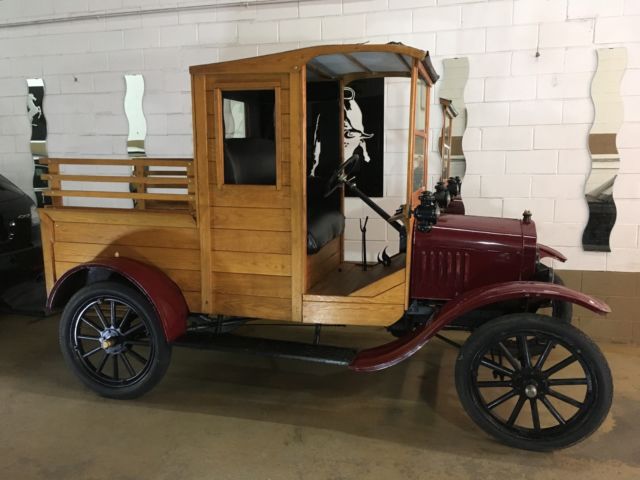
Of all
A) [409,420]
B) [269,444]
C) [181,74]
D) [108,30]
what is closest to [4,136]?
[108,30]

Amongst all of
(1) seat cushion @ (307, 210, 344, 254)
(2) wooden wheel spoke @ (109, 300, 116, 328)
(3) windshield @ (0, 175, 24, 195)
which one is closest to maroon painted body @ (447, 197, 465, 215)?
(1) seat cushion @ (307, 210, 344, 254)

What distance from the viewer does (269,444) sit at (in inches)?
101

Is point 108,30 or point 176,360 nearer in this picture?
point 176,360

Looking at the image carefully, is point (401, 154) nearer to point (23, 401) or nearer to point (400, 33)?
point (400, 33)

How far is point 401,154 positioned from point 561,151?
122cm

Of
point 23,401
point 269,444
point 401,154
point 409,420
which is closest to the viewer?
point 269,444

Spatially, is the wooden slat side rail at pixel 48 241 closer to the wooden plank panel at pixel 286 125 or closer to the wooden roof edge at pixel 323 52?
the wooden roof edge at pixel 323 52

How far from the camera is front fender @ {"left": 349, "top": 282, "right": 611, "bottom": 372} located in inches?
94.1

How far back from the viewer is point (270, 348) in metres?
2.84

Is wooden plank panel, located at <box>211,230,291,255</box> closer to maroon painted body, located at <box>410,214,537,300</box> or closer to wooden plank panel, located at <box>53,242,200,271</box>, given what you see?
wooden plank panel, located at <box>53,242,200,271</box>

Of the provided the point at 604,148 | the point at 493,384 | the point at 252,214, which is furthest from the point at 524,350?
the point at 604,148

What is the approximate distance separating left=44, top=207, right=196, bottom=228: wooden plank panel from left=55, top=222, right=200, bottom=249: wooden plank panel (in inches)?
1.0

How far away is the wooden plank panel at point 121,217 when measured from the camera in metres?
2.94

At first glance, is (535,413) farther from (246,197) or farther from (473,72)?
(473,72)
